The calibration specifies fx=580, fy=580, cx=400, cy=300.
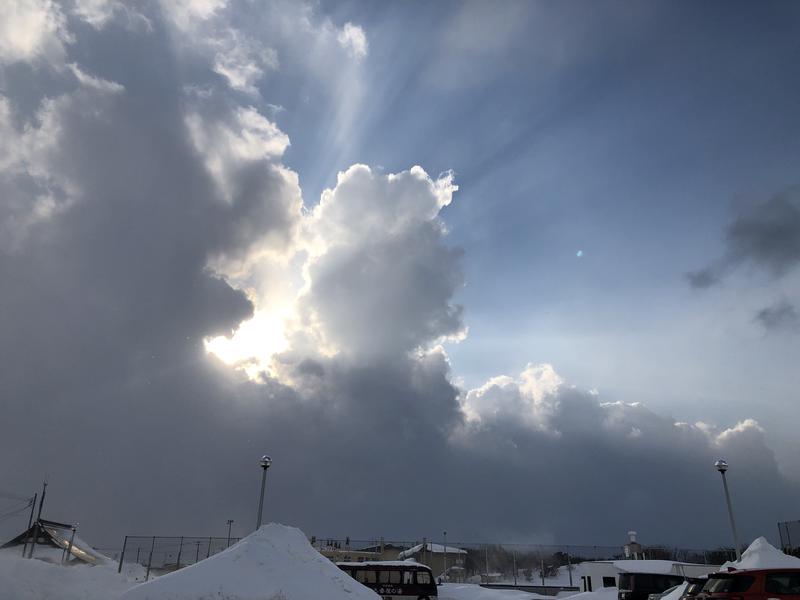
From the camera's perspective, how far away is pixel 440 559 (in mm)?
70812

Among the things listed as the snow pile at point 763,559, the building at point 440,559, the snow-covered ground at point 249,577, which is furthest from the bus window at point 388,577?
the building at point 440,559

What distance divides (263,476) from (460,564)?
5071 cm

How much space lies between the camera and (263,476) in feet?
92.8

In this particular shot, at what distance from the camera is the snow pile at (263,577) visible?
53.8ft

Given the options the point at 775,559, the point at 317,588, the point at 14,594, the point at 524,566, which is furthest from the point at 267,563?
the point at 524,566

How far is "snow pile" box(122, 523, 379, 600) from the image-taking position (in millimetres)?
16406

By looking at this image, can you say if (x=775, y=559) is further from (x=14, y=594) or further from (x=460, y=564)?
(x=460, y=564)

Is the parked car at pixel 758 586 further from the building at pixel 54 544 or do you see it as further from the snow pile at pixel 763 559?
the building at pixel 54 544

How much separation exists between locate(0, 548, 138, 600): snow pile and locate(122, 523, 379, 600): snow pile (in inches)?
209

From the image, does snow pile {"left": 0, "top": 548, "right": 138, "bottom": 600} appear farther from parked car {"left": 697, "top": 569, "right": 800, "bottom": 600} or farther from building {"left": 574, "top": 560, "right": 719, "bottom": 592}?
building {"left": 574, "top": 560, "right": 719, "bottom": 592}

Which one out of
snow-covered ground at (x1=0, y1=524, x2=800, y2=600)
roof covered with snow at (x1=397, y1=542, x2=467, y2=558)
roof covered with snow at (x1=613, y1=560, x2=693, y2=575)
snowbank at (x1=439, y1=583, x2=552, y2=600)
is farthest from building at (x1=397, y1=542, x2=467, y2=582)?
snow-covered ground at (x1=0, y1=524, x2=800, y2=600)

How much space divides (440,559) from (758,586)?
6387 cm

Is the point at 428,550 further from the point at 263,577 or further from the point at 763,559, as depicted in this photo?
the point at 263,577

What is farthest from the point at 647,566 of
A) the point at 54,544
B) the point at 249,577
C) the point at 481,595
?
the point at 54,544
